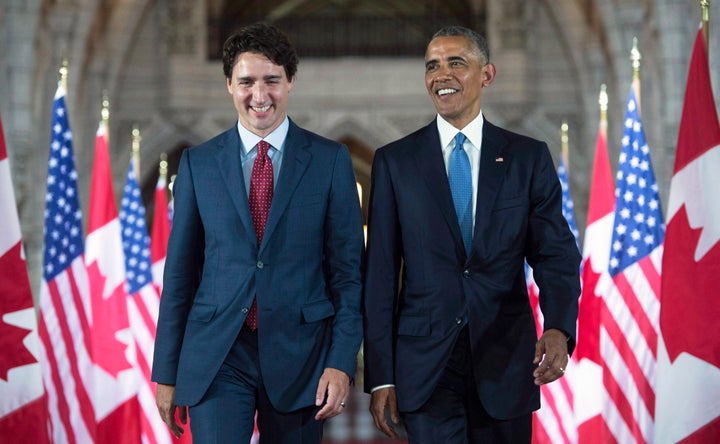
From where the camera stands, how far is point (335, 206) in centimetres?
393

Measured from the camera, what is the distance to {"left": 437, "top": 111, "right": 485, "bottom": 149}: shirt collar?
13.4 feet

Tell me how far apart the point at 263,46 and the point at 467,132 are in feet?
2.15

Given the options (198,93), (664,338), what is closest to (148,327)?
(664,338)

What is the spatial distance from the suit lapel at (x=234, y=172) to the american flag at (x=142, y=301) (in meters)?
5.72

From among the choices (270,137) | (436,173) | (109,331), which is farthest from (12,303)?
(109,331)

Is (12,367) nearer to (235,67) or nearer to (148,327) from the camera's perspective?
(235,67)

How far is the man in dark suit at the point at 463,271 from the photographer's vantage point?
381 centimetres

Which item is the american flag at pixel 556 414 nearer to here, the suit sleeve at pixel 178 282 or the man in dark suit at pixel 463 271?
the man in dark suit at pixel 463 271

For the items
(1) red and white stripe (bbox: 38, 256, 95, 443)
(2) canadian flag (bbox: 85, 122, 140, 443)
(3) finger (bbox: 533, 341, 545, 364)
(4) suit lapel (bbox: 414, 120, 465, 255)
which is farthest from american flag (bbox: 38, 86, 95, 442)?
(3) finger (bbox: 533, 341, 545, 364)

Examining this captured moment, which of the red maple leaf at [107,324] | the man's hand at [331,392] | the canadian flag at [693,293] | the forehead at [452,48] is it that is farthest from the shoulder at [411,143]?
the red maple leaf at [107,324]

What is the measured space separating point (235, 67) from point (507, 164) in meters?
0.82

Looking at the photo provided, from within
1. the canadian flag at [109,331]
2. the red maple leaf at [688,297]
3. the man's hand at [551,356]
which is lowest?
the canadian flag at [109,331]

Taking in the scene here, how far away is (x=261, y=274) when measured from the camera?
12.5ft

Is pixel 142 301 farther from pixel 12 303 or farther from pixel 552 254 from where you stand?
pixel 552 254
